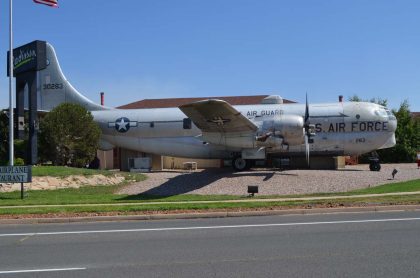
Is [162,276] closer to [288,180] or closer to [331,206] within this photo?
[331,206]

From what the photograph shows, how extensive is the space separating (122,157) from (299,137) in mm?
15505

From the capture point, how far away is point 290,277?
7.07 meters

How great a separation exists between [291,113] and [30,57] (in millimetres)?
15610

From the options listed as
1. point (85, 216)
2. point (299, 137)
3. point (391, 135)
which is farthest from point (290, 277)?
point (391, 135)

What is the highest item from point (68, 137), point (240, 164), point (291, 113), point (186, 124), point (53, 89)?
point (53, 89)

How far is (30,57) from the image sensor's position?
25.4 metres

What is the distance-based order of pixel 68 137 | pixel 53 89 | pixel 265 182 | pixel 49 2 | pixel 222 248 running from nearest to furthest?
pixel 222 248
pixel 49 2
pixel 265 182
pixel 68 137
pixel 53 89

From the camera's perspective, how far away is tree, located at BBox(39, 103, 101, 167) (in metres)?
31.1

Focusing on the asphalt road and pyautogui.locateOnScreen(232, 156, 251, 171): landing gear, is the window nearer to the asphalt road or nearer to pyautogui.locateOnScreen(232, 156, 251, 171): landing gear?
pyautogui.locateOnScreen(232, 156, 251, 171): landing gear

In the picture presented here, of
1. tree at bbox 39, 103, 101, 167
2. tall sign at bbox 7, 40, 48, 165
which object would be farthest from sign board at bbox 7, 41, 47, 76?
tree at bbox 39, 103, 101, 167

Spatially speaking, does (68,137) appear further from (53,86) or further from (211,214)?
(211,214)

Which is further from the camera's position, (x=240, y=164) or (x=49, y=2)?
(x=240, y=164)

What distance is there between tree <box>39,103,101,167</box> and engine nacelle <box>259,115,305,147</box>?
38.1 ft

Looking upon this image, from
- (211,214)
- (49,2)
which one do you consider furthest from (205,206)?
(49,2)
